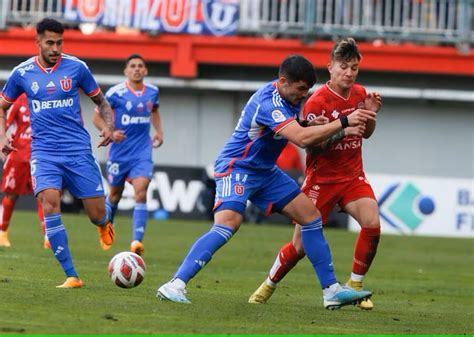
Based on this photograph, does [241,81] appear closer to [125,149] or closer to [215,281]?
[125,149]

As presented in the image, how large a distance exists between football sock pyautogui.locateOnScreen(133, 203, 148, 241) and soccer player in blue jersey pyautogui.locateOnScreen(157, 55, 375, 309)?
215 inches

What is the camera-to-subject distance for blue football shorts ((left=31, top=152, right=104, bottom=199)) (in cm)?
1120

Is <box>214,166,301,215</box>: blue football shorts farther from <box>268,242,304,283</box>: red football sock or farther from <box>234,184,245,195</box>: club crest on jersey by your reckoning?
<box>268,242,304,283</box>: red football sock

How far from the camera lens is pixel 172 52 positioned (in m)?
30.4

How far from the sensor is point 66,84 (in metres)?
11.5

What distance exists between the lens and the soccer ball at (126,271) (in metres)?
10.7

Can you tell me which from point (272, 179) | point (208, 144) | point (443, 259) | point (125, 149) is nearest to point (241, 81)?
point (208, 144)

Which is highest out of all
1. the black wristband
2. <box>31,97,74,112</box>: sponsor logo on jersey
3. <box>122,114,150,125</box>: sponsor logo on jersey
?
the black wristband

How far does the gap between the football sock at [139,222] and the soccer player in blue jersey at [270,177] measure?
17.9 ft

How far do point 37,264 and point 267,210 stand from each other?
395 centimetres

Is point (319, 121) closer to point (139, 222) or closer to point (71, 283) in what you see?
point (71, 283)

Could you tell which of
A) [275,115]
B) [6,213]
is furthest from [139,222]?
[275,115]

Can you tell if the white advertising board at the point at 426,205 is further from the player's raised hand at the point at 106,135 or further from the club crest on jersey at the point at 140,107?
the player's raised hand at the point at 106,135

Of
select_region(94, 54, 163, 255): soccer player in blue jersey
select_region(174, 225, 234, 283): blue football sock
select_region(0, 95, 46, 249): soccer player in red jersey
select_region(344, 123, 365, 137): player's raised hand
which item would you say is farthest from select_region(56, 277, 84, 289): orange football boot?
select_region(0, 95, 46, 249): soccer player in red jersey
